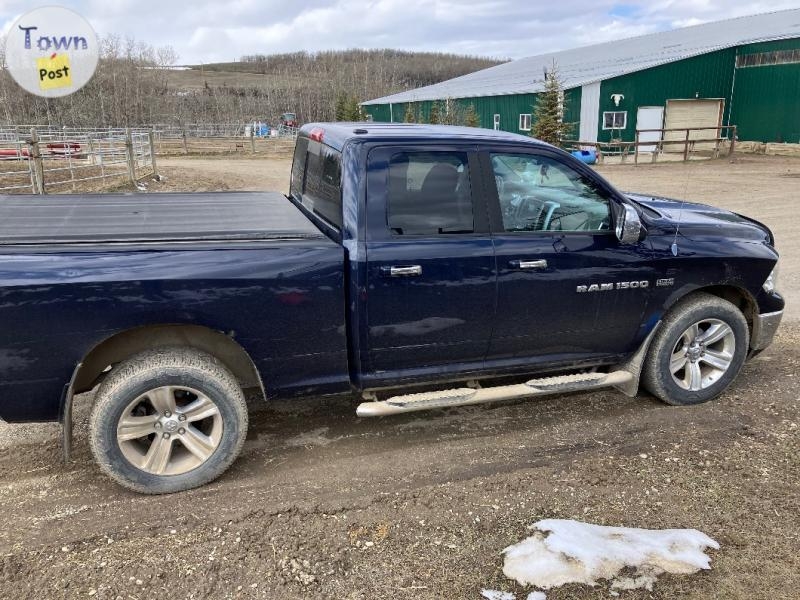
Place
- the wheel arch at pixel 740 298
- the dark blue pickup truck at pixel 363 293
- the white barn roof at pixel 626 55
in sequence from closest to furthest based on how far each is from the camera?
the dark blue pickup truck at pixel 363 293 < the wheel arch at pixel 740 298 < the white barn roof at pixel 626 55

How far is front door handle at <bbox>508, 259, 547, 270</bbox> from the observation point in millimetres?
3756

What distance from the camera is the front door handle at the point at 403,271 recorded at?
3496 millimetres

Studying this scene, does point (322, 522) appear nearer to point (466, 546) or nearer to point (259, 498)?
point (259, 498)

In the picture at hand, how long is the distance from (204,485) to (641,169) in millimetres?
21980

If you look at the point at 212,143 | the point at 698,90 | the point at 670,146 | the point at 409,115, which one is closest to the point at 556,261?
the point at 670,146

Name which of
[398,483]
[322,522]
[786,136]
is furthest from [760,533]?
[786,136]

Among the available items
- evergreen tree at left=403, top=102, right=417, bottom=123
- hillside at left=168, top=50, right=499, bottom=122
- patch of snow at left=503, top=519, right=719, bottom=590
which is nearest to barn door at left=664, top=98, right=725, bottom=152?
evergreen tree at left=403, top=102, right=417, bottom=123

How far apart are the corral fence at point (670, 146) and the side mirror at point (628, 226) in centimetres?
2169

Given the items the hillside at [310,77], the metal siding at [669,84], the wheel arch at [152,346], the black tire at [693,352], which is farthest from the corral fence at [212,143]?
the wheel arch at [152,346]

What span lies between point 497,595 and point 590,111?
29.3 m

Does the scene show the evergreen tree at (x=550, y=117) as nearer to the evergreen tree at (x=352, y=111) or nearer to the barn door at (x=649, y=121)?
the barn door at (x=649, y=121)

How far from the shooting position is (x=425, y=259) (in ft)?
11.7

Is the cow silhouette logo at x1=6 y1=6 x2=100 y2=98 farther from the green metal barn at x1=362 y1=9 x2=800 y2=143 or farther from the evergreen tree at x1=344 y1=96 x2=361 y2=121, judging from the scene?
the evergreen tree at x1=344 y1=96 x2=361 y2=121

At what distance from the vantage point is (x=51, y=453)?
388 centimetres
